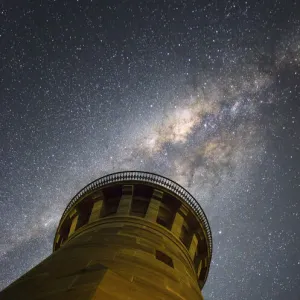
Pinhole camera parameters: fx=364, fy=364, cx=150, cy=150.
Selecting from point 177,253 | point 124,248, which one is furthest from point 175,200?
point 124,248

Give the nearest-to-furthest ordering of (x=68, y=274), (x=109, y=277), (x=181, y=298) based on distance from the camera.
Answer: (x=109, y=277) → (x=68, y=274) → (x=181, y=298)

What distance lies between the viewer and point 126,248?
1065cm

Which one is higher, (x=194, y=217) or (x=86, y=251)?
(x=194, y=217)

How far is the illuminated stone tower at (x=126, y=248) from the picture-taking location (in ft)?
22.2

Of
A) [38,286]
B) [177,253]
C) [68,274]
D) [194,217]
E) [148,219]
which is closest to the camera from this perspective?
[38,286]

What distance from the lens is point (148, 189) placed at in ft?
60.5

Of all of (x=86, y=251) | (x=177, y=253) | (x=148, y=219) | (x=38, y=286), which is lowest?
(x=38, y=286)

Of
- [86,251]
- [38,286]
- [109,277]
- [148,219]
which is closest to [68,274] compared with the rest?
[38,286]

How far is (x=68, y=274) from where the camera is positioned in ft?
25.3

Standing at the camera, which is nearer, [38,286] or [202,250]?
[38,286]

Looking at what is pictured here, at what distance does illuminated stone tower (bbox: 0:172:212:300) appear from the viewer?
6.75 meters

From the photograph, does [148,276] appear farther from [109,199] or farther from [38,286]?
[109,199]

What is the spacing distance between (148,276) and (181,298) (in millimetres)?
908

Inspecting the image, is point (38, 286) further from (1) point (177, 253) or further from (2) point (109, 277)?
(1) point (177, 253)
